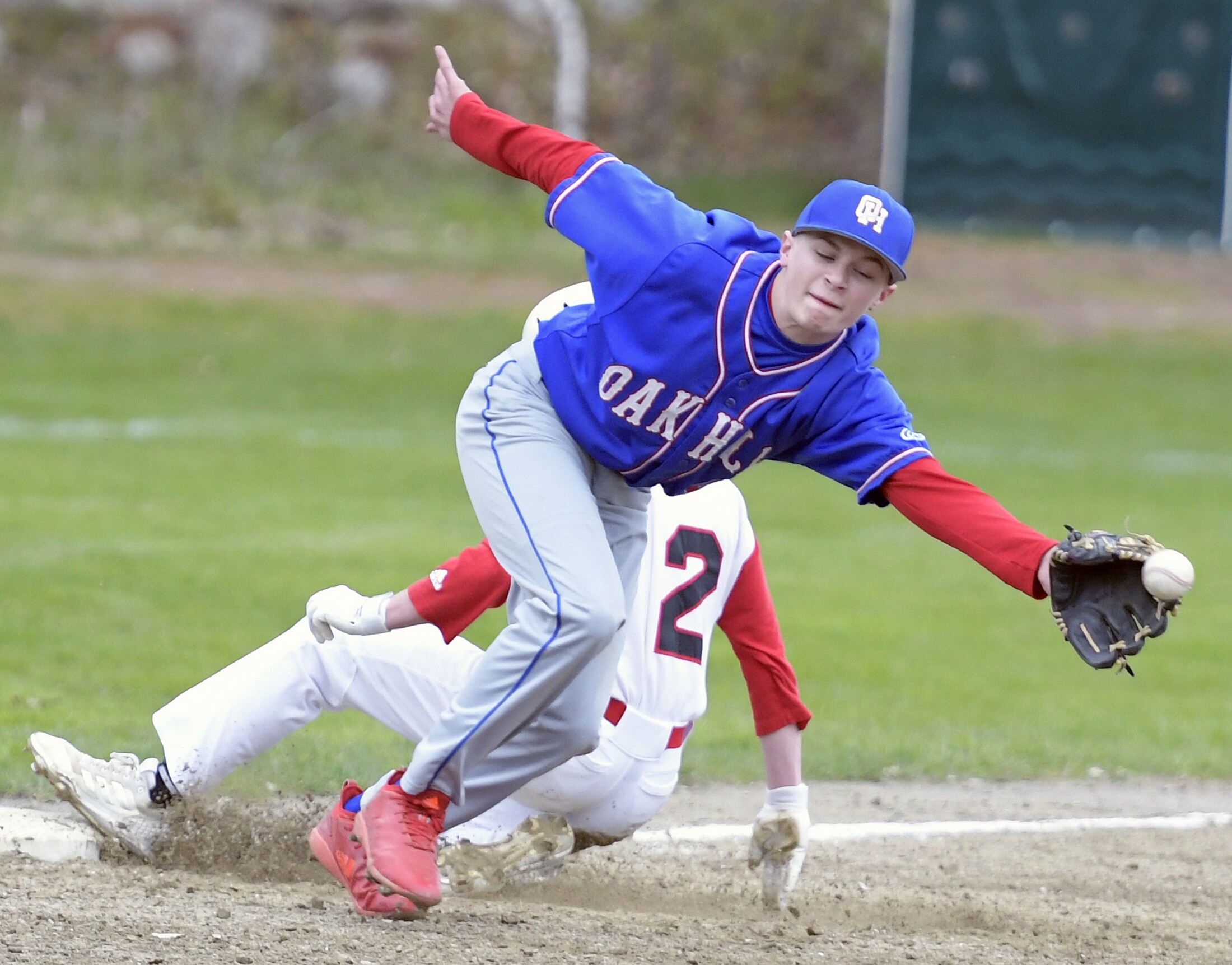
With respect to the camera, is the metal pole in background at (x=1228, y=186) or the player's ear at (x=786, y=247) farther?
the metal pole in background at (x=1228, y=186)

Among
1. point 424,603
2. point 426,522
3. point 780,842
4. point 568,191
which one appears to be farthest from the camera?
point 426,522

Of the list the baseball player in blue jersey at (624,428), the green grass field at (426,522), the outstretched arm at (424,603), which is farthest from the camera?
the green grass field at (426,522)

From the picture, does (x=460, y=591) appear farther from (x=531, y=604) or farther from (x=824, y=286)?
(x=824, y=286)

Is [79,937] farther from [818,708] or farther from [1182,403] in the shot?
[1182,403]

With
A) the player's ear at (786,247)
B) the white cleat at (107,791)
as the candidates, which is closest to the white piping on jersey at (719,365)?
→ the player's ear at (786,247)

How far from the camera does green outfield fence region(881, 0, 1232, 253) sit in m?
20.3

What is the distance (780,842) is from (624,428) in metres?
1.24

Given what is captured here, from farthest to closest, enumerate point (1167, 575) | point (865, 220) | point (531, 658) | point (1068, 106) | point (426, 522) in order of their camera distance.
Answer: point (1068, 106)
point (426, 522)
point (865, 220)
point (531, 658)
point (1167, 575)

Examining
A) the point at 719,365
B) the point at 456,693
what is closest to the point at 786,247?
the point at 719,365

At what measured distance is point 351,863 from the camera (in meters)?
4.11

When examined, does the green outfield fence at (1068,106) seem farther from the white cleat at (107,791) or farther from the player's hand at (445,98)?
the white cleat at (107,791)

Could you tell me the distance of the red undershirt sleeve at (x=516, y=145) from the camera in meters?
4.44

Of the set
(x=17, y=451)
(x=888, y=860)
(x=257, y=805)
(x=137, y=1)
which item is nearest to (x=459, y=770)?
(x=257, y=805)

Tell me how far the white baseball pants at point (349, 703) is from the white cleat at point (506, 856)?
10 centimetres
